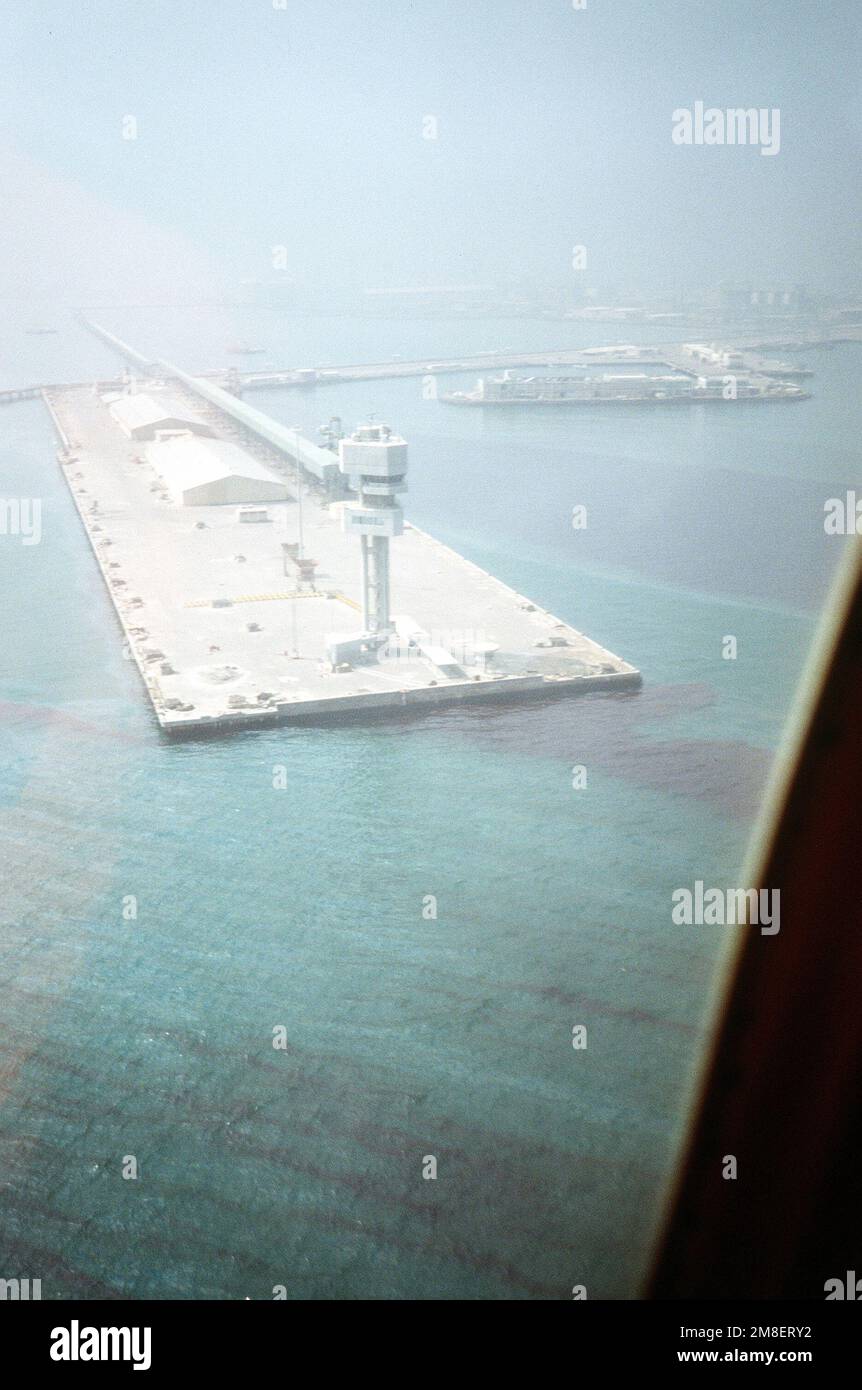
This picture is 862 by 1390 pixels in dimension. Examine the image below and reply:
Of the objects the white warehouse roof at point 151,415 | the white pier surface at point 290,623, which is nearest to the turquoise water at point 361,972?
the white pier surface at point 290,623

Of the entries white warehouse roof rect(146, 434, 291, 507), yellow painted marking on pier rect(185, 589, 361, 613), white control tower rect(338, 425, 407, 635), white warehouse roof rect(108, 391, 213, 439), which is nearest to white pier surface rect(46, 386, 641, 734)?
yellow painted marking on pier rect(185, 589, 361, 613)

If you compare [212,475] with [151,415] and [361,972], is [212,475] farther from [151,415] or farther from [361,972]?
[361,972]

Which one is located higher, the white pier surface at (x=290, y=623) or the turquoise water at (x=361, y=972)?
the white pier surface at (x=290, y=623)

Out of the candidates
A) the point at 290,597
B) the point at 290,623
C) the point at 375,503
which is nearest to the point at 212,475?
the point at 290,597

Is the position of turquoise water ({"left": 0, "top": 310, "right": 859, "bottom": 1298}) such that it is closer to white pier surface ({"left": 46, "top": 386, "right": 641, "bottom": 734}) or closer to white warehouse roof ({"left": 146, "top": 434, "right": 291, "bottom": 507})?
white pier surface ({"left": 46, "top": 386, "right": 641, "bottom": 734})

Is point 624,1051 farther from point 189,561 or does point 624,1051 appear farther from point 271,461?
point 271,461

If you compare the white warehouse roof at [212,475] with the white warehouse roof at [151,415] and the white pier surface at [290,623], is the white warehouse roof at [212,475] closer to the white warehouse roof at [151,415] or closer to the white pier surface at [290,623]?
the white pier surface at [290,623]

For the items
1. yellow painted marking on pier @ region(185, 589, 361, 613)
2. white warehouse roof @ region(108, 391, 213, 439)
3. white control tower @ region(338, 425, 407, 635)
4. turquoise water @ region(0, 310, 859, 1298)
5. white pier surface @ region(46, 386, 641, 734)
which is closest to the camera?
turquoise water @ region(0, 310, 859, 1298)
